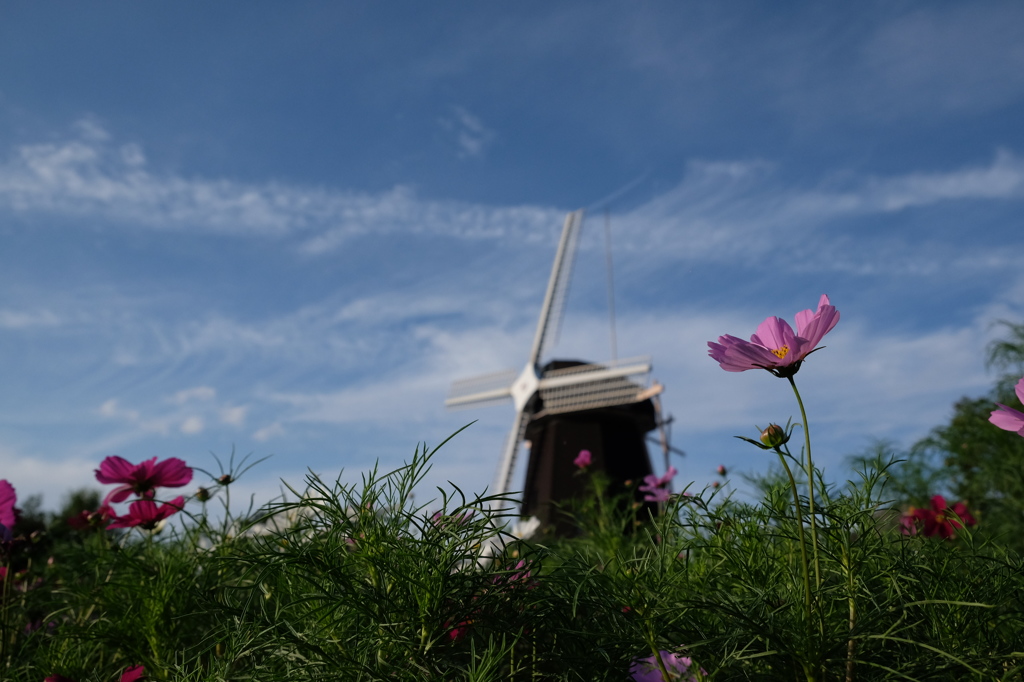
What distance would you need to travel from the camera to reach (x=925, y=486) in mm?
6758

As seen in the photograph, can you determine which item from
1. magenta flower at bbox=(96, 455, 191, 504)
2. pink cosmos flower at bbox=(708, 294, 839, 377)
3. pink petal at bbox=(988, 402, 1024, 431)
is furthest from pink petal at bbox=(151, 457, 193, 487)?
pink petal at bbox=(988, 402, 1024, 431)

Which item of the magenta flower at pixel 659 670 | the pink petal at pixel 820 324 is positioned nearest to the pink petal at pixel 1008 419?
the pink petal at pixel 820 324

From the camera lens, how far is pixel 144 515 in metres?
2.07

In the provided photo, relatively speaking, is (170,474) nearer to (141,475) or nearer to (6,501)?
(141,475)

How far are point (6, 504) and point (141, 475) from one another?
12.8 inches

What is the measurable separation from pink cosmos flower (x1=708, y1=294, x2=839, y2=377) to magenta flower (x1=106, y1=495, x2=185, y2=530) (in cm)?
153

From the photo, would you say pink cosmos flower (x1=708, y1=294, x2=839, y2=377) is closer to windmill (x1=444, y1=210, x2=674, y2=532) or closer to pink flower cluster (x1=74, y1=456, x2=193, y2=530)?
pink flower cluster (x1=74, y1=456, x2=193, y2=530)

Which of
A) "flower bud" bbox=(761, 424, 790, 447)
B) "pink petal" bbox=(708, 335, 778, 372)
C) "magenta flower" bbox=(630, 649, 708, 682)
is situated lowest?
"magenta flower" bbox=(630, 649, 708, 682)

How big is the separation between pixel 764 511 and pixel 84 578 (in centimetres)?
239

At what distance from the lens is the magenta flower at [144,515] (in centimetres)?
207

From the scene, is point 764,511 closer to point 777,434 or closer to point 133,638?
point 777,434

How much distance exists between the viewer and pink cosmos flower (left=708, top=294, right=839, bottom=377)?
1180 mm

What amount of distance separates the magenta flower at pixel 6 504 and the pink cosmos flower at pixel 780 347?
6.13 feet

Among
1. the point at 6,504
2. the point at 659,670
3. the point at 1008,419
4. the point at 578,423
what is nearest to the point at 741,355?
the point at 1008,419
